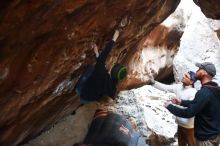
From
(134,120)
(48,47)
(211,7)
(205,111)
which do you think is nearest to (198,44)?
(134,120)

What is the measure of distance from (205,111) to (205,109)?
0.13 ft

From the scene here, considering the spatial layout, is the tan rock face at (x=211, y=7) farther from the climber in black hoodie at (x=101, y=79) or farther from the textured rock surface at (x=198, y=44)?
the textured rock surface at (x=198, y=44)

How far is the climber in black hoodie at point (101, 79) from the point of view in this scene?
172 inches

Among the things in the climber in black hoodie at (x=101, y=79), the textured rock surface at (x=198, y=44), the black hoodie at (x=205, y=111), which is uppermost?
the climber in black hoodie at (x=101, y=79)

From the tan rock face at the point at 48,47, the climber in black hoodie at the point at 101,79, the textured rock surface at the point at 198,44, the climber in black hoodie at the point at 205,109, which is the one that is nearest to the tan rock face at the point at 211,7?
the tan rock face at the point at 48,47

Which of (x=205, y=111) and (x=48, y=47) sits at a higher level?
(x=48, y=47)

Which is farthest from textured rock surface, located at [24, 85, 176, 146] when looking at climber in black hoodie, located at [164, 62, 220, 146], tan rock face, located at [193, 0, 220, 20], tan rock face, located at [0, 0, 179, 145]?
tan rock face, located at [193, 0, 220, 20]

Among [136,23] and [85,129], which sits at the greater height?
[136,23]

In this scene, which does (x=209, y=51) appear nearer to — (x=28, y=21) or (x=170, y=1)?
(x=170, y=1)

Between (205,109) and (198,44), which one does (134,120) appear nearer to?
(205,109)

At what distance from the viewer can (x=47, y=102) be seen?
194 inches

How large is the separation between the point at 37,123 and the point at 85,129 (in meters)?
1.16

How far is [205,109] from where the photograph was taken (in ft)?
16.7

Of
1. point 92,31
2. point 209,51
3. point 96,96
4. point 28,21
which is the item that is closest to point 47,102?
point 96,96
